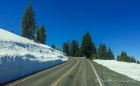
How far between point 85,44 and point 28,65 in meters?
67.3

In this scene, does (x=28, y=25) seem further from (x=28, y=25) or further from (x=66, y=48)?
(x=66, y=48)

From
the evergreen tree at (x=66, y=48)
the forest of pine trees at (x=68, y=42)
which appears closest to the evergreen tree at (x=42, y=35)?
the forest of pine trees at (x=68, y=42)

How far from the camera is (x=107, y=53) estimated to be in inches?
5428

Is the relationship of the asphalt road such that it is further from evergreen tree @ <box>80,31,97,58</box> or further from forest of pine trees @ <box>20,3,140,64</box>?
evergreen tree @ <box>80,31,97,58</box>

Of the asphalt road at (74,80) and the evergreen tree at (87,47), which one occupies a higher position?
the evergreen tree at (87,47)

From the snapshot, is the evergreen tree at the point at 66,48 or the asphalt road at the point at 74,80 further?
the evergreen tree at the point at 66,48

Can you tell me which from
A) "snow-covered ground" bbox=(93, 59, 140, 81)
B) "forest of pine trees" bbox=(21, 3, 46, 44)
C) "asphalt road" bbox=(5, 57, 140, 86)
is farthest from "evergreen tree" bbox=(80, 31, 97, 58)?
"asphalt road" bbox=(5, 57, 140, 86)

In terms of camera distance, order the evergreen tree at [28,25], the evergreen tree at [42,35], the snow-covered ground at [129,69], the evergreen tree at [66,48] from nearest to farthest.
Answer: the snow-covered ground at [129,69] < the evergreen tree at [28,25] < the evergreen tree at [42,35] < the evergreen tree at [66,48]

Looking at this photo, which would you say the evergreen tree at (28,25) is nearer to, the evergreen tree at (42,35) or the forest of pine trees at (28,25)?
the forest of pine trees at (28,25)

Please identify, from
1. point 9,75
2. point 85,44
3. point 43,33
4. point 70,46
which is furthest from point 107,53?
point 9,75

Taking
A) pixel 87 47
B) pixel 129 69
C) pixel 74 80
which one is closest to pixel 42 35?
pixel 87 47

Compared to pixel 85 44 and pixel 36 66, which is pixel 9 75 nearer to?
pixel 36 66

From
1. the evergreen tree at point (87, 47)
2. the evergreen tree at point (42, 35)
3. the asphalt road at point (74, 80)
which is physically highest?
the evergreen tree at point (42, 35)

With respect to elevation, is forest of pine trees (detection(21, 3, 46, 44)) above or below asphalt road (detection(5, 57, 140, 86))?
above
